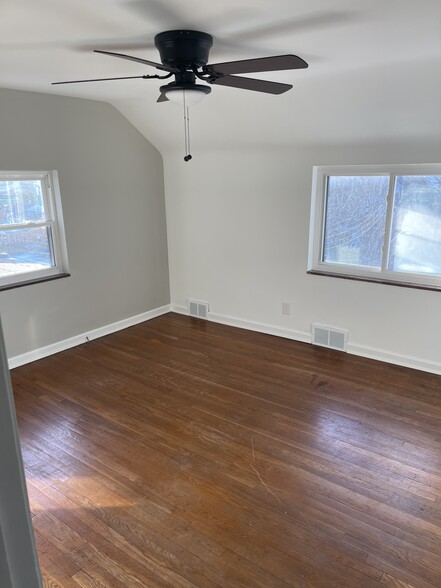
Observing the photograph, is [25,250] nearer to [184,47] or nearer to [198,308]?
[198,308]

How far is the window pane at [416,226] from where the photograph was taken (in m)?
3.73

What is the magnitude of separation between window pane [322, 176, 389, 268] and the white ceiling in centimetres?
49

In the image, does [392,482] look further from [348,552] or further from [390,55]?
[390,55]

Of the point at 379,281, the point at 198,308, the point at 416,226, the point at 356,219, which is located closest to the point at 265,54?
the point at 356,219

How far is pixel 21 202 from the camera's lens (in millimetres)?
4004

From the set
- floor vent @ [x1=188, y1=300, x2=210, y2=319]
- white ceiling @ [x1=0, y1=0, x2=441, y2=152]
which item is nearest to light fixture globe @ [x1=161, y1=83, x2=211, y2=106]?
white ceiling @ [x1=0, y1=0, x2=441, y2=152]

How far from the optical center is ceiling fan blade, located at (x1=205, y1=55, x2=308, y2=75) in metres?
1.97

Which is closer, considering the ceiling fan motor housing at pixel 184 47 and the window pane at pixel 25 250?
the ceiling fan motor housing at pixel 184 47

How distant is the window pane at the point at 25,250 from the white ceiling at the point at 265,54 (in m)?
1.25

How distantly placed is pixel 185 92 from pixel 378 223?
97.1 inches

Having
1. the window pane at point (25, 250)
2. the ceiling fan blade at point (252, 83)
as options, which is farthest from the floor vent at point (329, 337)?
the window pane at point (25, 250)

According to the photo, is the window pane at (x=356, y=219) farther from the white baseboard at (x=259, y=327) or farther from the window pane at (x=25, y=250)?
the window pane at (x=25, y=250)

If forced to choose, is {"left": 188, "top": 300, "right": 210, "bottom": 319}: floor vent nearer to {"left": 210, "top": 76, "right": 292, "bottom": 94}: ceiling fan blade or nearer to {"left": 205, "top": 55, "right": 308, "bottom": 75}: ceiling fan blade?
{"left": 210, "top": 76, "right": 292, "bottom": 94}: ceiling fan blade

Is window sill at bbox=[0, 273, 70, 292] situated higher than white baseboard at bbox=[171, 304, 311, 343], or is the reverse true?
window sill at bbox=[0, 273, 70, 292]
